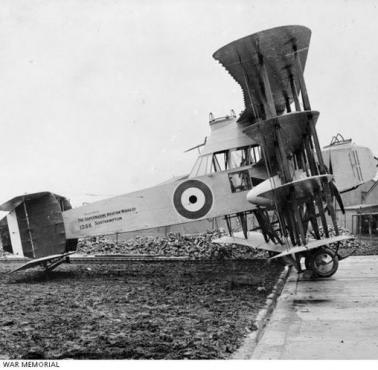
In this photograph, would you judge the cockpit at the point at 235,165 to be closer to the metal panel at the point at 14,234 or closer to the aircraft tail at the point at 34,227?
the aircraft tail at the point at 34,227

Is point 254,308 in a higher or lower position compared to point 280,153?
lower

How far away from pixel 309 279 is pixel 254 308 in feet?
10.3

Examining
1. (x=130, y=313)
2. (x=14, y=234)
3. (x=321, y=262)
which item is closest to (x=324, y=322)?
(x=130, y=313)

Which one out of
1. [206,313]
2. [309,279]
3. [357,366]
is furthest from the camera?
[309,279]

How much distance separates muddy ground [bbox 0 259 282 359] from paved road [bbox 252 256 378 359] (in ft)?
1.17

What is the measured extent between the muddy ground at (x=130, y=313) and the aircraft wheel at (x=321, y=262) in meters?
0.86

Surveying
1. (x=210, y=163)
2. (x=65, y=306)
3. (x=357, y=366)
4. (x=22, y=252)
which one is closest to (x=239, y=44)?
(x=210, y=163)

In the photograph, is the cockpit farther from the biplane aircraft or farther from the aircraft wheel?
the aircraft wheel

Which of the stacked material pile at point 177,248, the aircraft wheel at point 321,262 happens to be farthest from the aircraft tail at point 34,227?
the stacked material pile at point 177,248

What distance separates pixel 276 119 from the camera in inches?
307

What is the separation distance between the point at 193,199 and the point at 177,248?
7496 millimetres

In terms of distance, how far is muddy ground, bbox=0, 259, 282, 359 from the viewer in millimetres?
4250

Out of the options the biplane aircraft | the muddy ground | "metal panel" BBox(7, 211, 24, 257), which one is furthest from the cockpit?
"metal panel" BBox(7, 211, 24, 257)

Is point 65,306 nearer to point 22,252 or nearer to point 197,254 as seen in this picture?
point 22,252
